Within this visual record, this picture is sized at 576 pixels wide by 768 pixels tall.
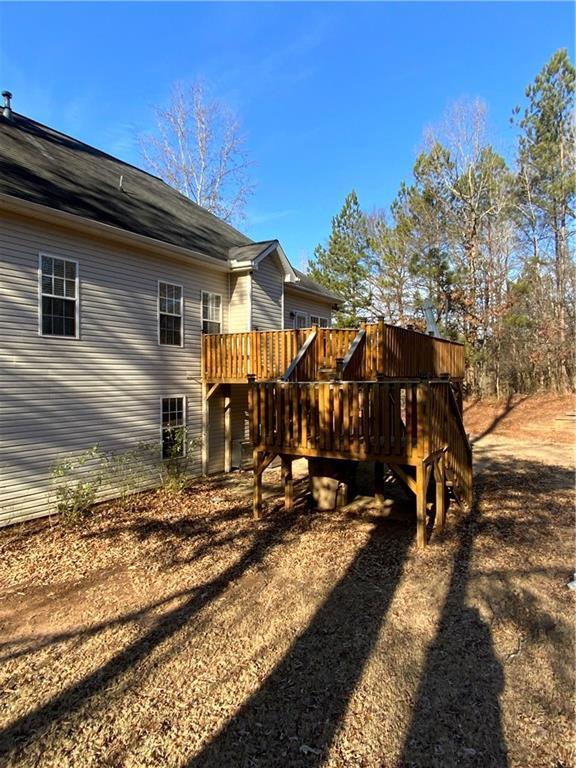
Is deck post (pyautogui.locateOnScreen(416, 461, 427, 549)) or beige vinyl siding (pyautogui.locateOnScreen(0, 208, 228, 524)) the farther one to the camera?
beige vinyl siding (pyautogui.locateOnScreen(0, 208, 228, 524))

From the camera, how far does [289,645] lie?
148 inches

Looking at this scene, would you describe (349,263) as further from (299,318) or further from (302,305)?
(299,318)

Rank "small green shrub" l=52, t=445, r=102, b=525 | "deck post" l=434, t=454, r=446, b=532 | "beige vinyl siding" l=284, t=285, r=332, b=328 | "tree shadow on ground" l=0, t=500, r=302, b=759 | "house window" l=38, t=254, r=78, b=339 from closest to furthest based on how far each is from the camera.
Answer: "tree shadow on ground" l=0, t=500, r=302, b=759 → "deck post" l=434, t=454, r=446, b=532 → "small green shrub" l=52, t=445, r=102, b=525 → "house window" l=38, t=254, r=78, b=339 → "beige vinyl siding" l=284, t=285, r=332, b=328

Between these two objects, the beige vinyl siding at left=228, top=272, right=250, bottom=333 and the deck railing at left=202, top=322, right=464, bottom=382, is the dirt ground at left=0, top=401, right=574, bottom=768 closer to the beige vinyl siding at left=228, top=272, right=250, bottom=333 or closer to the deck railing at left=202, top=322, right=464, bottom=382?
the deck railing at left=202, top=322, right=464, bottom=382

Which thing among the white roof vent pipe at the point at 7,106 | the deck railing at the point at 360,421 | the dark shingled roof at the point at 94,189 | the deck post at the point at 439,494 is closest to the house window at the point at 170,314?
the dark shingled roof at the point at 94,189

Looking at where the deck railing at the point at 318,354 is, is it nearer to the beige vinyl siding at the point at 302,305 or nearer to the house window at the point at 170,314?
the house window at the point at 170,314

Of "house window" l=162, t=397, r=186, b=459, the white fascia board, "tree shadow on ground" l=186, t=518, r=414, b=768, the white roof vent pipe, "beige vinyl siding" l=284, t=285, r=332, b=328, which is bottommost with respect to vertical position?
"tree shadow on ground" l=186, t=518, r=414, b=768

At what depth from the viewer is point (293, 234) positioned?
3014cm

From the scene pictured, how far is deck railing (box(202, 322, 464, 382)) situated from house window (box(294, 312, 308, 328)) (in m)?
4.51

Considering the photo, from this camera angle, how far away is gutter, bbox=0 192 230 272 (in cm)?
695

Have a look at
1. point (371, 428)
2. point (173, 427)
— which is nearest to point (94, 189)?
point (173, 427)

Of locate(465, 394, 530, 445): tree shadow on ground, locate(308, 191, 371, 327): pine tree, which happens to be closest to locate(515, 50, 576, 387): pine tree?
locate(465, 394, 530, 445): tree shadow on ground

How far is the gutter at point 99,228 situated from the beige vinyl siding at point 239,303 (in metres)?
0.78

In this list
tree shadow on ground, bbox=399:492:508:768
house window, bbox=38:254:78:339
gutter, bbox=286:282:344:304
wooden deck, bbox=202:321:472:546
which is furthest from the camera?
gutter, bbox=286:282:344:304
